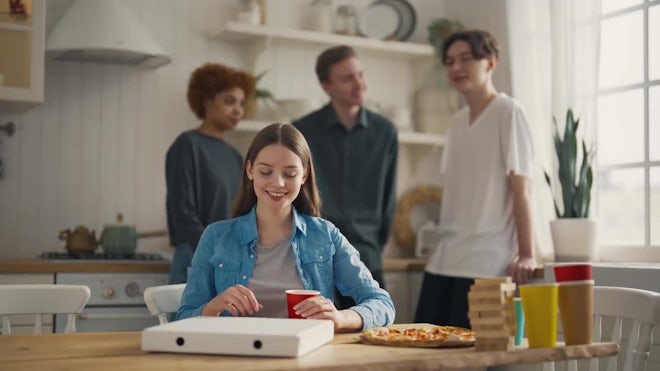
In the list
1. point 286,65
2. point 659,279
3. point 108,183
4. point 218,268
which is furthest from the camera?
point 286,65

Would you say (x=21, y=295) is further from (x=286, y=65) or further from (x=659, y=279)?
(x=286, y=65)

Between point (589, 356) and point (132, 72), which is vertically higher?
point (132, 72)

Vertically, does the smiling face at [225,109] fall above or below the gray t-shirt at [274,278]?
above

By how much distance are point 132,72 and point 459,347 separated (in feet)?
9.12

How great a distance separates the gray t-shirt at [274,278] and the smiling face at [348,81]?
1393 millimetres

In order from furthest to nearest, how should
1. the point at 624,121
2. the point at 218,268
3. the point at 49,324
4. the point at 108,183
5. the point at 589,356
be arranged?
the point at 108,183 < the point at 624,121 < the point at 49,324 < the point at 218,268 < the point at 589,356

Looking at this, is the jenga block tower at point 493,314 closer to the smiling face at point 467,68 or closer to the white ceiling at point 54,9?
the smiling face at point 467,68

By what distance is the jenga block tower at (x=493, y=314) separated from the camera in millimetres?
1495

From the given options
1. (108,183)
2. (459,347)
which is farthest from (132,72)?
(459,347)

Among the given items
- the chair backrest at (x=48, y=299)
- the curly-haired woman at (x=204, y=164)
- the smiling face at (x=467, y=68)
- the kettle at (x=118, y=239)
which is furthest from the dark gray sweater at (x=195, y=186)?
the chair backrest at (x=48, y=299)

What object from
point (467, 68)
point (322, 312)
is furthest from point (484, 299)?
point (467, 68)

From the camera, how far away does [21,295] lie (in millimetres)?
2080

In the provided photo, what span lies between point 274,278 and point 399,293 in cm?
199

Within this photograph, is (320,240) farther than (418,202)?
No
